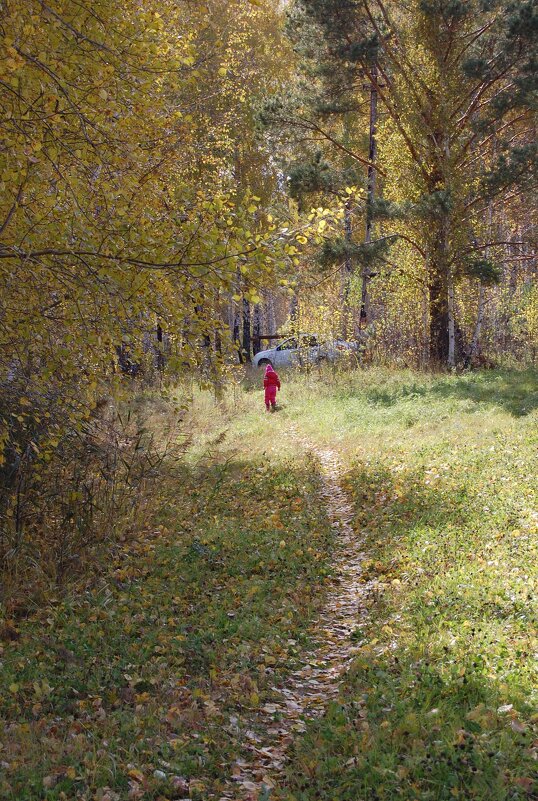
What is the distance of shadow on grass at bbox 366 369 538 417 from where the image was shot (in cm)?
1597

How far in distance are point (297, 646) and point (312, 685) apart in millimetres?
672

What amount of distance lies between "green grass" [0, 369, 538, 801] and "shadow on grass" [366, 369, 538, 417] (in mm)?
3795

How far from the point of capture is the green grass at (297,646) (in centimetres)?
449

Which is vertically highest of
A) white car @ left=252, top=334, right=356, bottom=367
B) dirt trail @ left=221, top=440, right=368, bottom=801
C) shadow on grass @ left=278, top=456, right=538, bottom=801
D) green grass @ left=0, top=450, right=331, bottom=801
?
white car @ left=252, top=334, right=356, bottom=367

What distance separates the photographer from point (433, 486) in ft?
34.1

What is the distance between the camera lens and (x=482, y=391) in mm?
Result: 17891

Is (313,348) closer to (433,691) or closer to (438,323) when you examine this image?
(438,323)

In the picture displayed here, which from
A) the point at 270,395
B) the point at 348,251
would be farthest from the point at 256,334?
the point at 270,395

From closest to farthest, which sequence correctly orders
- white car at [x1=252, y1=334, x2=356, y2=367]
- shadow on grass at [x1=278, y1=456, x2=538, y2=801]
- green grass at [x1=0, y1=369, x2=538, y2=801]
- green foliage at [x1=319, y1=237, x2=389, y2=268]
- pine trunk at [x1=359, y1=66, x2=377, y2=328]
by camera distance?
shadow on grass at [x1=278, y1=456, x2=538, y2=801], green grass at [x1=0, y1=369, x2=538, y2=801], green foliage at [x1=319, y1=237, x2=389, y2=268], pine trunk at [x1=359, y1=66, x2=377, y2=328], white car at [x1=252, y1=334, x2=356, y2=367]

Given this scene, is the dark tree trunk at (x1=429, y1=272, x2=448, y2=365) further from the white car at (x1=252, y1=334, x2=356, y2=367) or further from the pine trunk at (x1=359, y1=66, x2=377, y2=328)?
the white car at (x1=252, y1=334, x2=356, y2=367)

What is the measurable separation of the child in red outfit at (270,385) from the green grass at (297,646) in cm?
819

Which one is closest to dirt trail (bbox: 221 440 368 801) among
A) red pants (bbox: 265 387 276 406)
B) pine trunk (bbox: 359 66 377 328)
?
red pants (bbox: 265 387 276 406)

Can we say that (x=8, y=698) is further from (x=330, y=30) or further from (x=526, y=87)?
(x=330, y=30)

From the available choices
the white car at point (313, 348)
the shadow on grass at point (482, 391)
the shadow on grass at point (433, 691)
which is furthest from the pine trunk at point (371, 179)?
the shadow on grass at point (433, 691)
